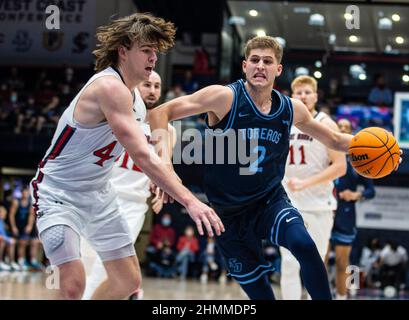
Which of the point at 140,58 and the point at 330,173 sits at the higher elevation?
the point at 140,58

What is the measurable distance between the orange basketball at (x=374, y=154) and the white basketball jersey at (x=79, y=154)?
169 cm

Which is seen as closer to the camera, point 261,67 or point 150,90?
point 261,67

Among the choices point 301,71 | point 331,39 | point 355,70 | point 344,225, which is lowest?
point 344,225

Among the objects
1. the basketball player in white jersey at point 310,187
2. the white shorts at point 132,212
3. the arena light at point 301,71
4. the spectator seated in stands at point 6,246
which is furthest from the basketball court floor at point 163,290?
the arena light at point 301,71

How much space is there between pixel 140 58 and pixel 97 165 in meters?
0.76

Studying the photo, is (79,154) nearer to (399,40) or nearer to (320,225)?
(320,225)

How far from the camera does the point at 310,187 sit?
6.86 m

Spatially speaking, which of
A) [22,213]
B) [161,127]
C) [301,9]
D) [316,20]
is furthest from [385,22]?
[161,127]

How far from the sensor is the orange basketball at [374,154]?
16.2 ft

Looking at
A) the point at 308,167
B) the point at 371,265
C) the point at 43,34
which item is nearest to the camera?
the point at 308,167

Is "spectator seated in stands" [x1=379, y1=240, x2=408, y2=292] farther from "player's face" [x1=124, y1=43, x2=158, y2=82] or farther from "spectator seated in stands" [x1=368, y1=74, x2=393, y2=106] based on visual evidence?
"player's face" [x1=124, y1=43, x2=158, y2=82]

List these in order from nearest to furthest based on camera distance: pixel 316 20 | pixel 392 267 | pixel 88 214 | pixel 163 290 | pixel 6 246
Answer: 1. pixel 88 214
2. pixel 163 290
3. pixel 392 267
4. pixel 6 246
5. pixel 316 20
